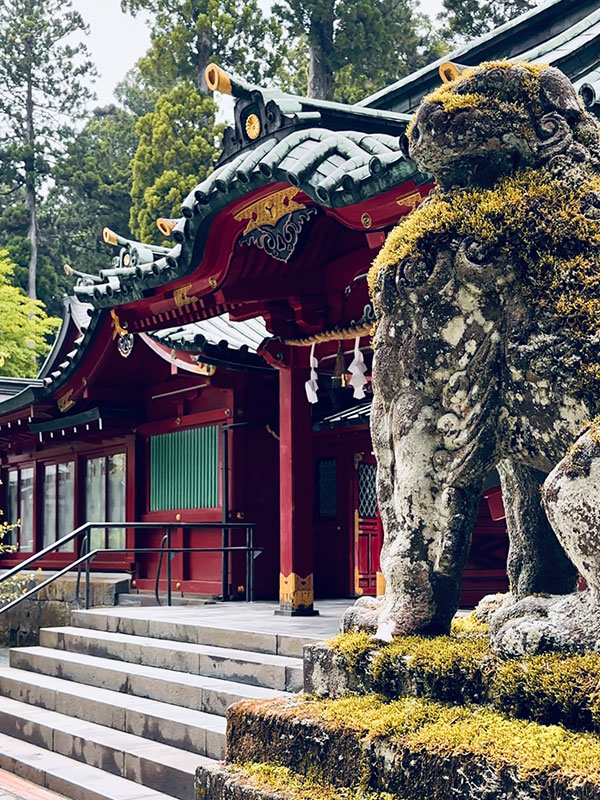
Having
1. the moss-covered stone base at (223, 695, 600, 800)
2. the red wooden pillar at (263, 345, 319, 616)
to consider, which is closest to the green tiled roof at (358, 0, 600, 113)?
the red wooden pillar at (263, 345, 319, 616)

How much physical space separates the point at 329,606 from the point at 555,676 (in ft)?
28.2

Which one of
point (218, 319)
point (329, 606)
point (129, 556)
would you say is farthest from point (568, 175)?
point (129, 556)

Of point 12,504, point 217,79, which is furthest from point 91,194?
point 217,79

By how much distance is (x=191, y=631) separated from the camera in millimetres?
8711

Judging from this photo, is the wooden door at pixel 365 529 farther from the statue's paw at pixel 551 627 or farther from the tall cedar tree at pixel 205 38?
the tall cedar tree at pixel 205 38

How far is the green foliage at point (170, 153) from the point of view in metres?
26.3

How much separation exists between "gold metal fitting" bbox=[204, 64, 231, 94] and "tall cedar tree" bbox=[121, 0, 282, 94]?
73.6 ft

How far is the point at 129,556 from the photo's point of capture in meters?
14.9

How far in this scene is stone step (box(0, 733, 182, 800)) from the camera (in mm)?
6312

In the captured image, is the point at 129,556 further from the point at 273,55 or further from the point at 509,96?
the point at 273,55

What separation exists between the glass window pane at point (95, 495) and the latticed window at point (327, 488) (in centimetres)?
409

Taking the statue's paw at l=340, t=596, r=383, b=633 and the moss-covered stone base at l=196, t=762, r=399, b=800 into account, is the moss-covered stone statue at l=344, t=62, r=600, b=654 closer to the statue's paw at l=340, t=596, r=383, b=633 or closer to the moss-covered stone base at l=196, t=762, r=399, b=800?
the statue's paw at l=340, t=596, r=383, b=633

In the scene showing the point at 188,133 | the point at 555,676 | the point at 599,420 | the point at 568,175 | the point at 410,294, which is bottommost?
the point at 555,676

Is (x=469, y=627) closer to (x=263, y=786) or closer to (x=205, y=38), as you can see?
(x=263, y=786)
